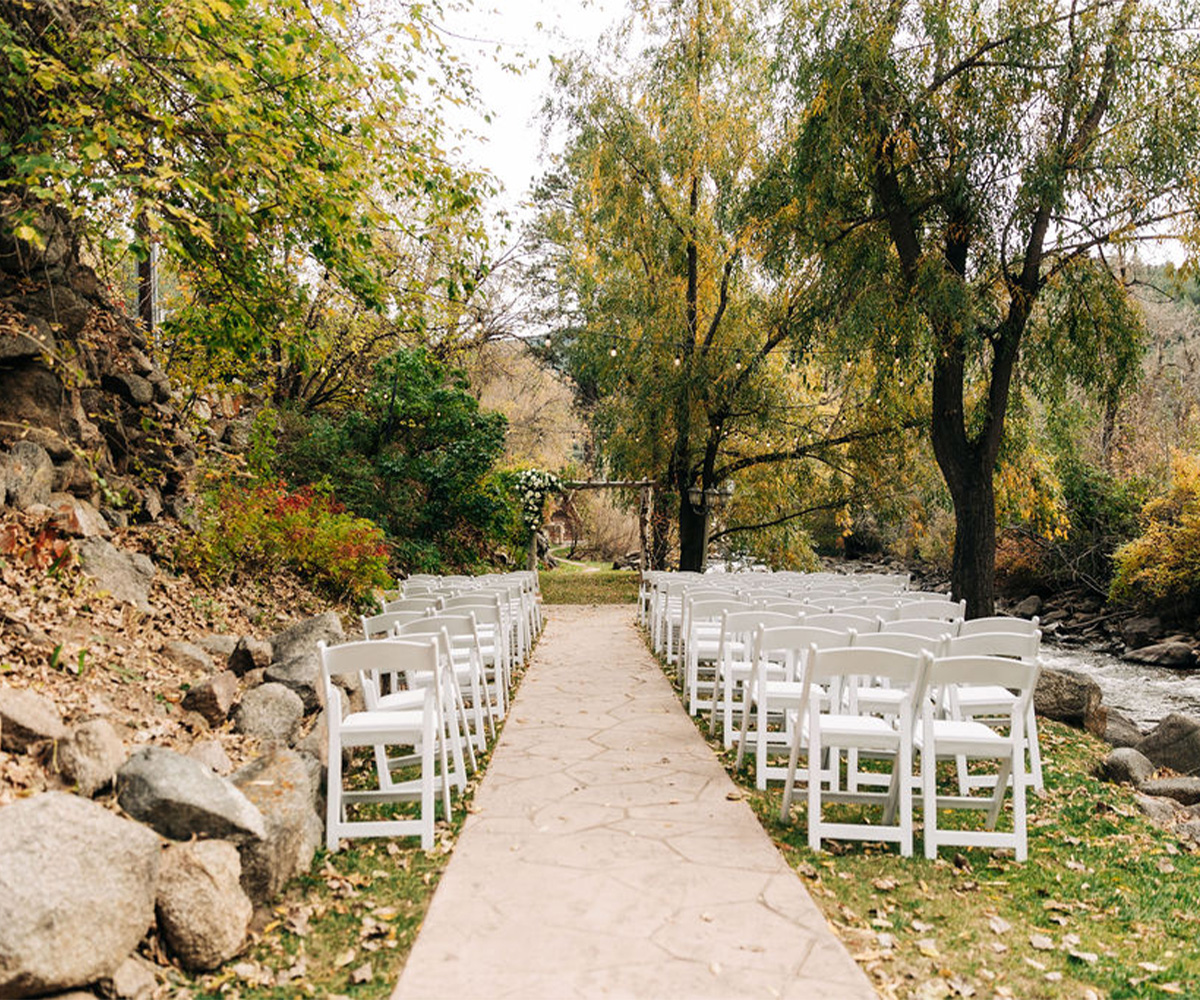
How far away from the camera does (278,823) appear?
4.06 metres

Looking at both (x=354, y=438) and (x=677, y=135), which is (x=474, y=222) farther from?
(x=677, y=135)

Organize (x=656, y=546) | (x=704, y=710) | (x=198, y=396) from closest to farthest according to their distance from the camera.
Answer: (x=704, y=710) < (x=198, y=396) < (x=656, y=546)

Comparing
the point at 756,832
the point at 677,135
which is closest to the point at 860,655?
the point at 756,832

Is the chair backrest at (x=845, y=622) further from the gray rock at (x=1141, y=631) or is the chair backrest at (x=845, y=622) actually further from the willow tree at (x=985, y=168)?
the gray rock at (x=1141, y=631)

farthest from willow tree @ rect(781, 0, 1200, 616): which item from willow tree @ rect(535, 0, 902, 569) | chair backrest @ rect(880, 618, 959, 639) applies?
willow tree @ rect(535, 0, 902, 569)

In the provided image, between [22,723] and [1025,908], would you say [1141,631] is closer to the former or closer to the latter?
[1025,908]

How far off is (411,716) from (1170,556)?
676 inches

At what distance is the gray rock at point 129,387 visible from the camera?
919cm

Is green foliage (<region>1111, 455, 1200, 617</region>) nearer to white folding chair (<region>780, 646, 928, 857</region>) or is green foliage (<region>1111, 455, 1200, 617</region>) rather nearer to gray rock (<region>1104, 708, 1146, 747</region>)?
gray rock (<region>1104, 708, 1146, 747</region>)

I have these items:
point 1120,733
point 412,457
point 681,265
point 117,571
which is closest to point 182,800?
point 117,571

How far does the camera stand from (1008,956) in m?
3.63

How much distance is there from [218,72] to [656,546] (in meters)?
17.7

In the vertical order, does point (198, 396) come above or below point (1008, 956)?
above

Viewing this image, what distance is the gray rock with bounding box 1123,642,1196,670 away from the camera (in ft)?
53.6
